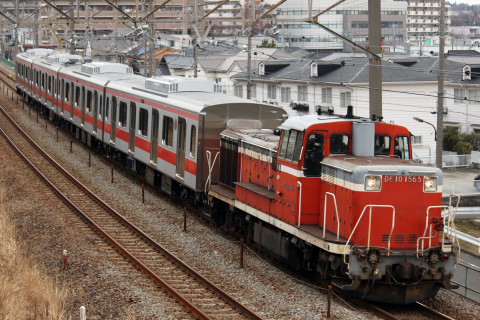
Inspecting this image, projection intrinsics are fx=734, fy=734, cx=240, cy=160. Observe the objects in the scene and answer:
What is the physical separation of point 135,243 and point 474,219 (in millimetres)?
15141

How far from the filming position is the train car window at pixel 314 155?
13.2 meters

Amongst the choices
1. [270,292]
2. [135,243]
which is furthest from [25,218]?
Answer: [270,292]

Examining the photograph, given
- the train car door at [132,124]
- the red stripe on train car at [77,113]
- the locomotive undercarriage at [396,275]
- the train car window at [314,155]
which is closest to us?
the locomotive undercarriage at [396,275]

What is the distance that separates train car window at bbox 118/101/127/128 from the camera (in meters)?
25.3

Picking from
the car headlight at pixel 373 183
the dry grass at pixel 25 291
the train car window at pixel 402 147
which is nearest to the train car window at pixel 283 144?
the train car window at pixel 402 147

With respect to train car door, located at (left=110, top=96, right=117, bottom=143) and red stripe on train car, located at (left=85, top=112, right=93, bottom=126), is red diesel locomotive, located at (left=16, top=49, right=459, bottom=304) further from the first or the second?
red stripe on train car, located at (left=85, top=112, right=93, bottom=126)

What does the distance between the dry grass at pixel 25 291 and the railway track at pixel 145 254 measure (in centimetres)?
214

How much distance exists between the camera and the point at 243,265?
15.5 metres

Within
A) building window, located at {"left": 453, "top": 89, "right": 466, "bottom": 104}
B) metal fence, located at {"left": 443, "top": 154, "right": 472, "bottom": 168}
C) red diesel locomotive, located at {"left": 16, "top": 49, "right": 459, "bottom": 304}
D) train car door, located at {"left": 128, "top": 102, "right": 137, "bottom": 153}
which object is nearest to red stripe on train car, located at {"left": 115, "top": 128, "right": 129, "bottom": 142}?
train car door, located at {"left": 128, "top": 102, "right": 137, "bottom": 153}

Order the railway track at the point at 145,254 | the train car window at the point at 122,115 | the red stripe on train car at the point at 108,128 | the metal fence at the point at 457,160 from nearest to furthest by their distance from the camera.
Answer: the railway track at the point at 145,254
the train car window at the point at 122,115
the red stripe on train car at the point at 108,128
the metal fence at the point at 457,160

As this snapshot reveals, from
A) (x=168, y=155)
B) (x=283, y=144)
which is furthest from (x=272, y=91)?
(x=283, y=144)

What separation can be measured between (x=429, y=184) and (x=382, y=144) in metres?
1.38

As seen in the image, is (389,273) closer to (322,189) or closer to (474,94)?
(322,189)

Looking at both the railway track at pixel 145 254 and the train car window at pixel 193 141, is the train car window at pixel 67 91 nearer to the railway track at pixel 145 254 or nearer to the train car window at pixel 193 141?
the railway track at pixel 145 254
